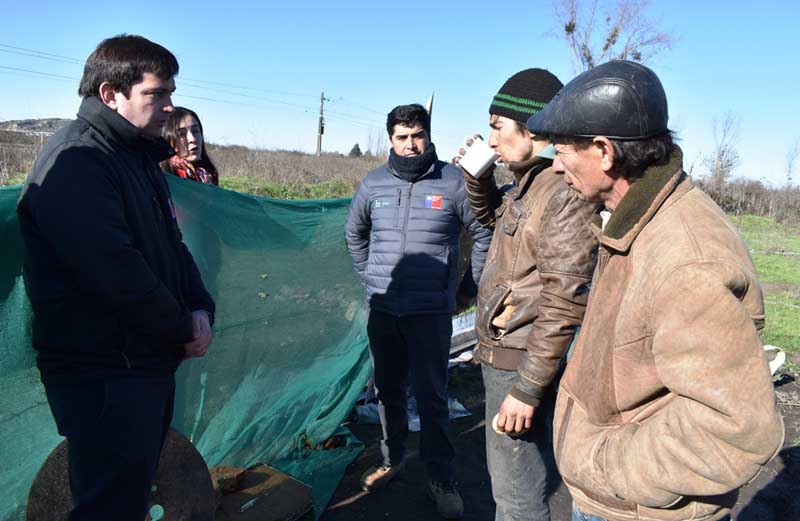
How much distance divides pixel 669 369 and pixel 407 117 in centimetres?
261

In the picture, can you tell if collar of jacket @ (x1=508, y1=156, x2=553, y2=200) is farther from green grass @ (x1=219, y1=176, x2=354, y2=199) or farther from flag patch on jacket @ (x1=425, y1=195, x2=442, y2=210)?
green grass @ (x1=219, y1=176, x2=354, y2=199)

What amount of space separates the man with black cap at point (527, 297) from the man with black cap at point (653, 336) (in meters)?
0.35

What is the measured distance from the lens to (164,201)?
2154 millimetres

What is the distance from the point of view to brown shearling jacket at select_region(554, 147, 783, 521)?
1.15m

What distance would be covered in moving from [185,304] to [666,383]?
173 cm

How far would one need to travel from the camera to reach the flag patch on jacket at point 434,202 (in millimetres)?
3389

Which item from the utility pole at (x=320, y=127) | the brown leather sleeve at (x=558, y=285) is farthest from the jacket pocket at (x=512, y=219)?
the utility pole at (x=320, y=127)

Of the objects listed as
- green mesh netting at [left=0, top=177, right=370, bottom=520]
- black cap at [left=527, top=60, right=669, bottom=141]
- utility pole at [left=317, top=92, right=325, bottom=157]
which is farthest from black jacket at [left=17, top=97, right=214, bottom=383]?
utility pole at [left=317, top=92, right=325, bottom=157]

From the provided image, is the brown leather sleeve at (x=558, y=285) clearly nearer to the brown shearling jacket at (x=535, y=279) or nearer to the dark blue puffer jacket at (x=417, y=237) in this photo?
the brown shearling jacket at (x=535, y=279)

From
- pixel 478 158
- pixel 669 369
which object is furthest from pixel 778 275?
pixel 669 369

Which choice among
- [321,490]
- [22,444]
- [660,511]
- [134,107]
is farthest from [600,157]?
[321,490]

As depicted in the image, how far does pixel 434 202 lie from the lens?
339 centimetres

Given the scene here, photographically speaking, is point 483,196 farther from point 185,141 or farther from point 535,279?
point 185,141

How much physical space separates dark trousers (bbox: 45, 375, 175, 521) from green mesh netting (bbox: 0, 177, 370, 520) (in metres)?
0.74
